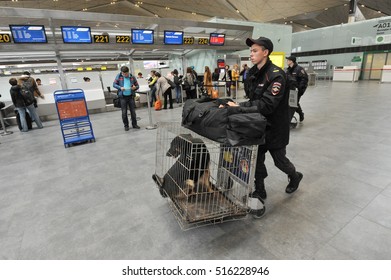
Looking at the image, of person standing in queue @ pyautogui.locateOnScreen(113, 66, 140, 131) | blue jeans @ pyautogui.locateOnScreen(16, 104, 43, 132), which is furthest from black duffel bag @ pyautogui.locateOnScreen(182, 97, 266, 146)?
blue jeans @ pyautogui.locateOnScreen(16, 104, 43, 132)

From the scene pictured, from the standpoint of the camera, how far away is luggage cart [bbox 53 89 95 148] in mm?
4718

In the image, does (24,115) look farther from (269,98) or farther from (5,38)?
(269,98)

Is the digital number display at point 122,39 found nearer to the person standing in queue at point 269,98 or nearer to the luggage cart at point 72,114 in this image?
the luggage cart at point 72,114

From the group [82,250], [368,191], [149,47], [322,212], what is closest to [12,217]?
[82,250]

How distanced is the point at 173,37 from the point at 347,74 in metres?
15.1

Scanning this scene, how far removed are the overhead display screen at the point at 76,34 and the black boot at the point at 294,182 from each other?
8.92 meters

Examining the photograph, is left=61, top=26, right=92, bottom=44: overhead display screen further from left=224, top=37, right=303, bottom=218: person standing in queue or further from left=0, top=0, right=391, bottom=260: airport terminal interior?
left=224, top=37, right=303, bottom=218: person standing in queue

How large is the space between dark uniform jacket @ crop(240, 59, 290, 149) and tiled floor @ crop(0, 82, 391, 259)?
32.5 inches

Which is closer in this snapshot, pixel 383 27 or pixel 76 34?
pixel 76 34

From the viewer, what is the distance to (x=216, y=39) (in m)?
11.9

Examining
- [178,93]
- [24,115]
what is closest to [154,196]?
[24,115]

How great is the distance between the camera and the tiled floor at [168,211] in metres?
1.88

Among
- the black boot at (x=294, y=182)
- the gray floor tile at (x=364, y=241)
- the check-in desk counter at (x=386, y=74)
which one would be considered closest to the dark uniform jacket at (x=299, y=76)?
the black boot at (x=294, y=182)
